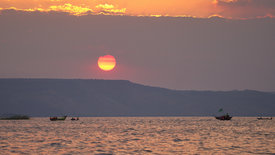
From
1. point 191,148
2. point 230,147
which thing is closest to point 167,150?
point 191,148

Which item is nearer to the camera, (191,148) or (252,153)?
(252,153)

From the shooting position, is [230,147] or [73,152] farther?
[230,147]

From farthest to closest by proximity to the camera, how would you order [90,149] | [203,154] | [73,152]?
1. [90,149]
2. [73,152]
3. [203,154]

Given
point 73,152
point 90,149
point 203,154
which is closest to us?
point 203,154

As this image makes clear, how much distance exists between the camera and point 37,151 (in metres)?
61.5

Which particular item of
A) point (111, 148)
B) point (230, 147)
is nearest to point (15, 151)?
point (111, 148)

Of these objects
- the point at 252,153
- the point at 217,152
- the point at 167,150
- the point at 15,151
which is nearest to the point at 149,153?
the point at 167,150

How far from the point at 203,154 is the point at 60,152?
18.3 m

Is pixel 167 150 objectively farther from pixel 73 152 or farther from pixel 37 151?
pixel 37 151

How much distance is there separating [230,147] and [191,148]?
19.6 feet

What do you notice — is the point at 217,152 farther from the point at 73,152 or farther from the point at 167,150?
the point at 73,152

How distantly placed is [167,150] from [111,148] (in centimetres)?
835

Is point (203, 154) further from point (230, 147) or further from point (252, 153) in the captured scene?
point (230, 147)

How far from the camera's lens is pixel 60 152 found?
60.3 m
